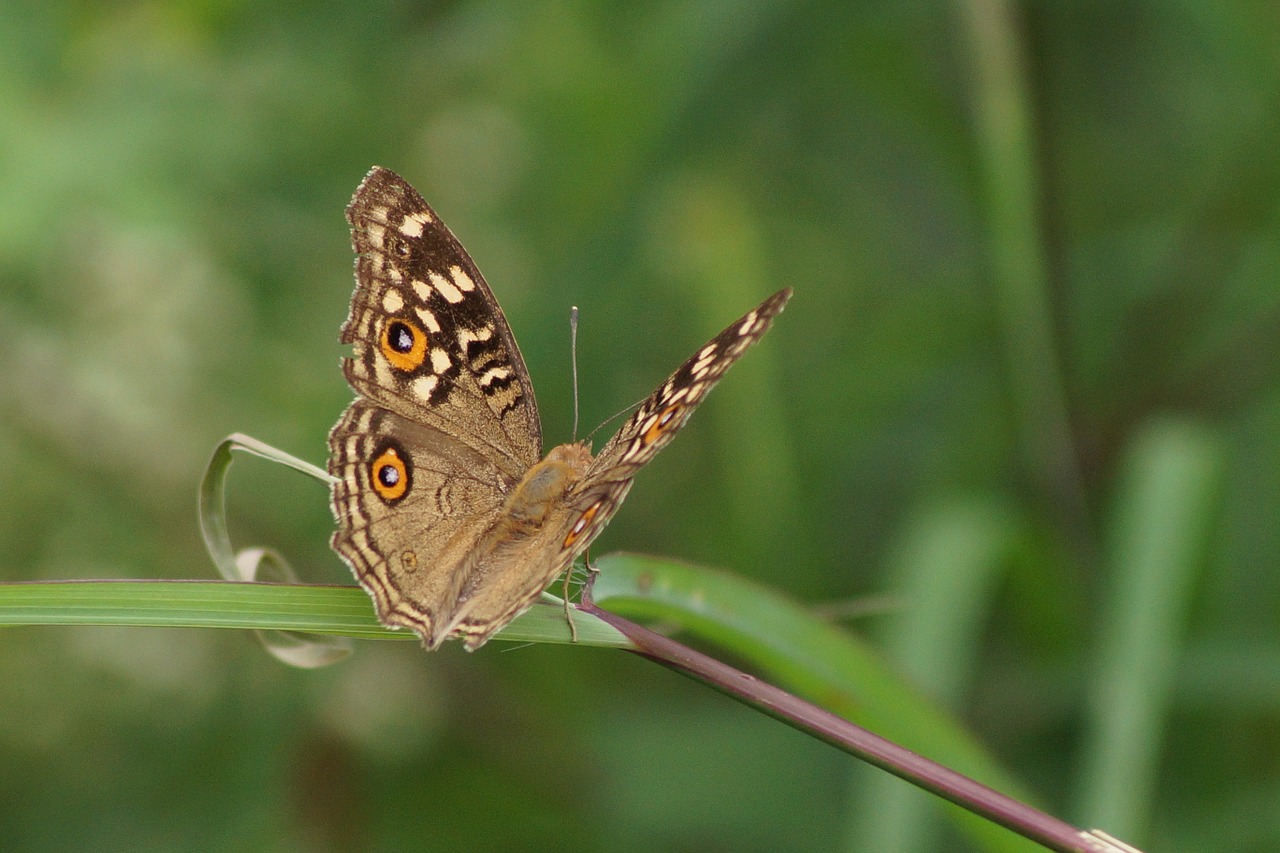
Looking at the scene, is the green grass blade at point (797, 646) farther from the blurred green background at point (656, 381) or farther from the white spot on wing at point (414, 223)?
the blurred green background at point (656, 381)

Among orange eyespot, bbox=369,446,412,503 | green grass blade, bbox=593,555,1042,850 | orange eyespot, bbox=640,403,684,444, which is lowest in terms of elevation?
green grass blade, bbox=593,555,1042,850

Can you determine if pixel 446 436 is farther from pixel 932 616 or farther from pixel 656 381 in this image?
pixel 656 381

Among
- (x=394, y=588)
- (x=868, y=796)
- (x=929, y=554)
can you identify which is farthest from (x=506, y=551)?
(x=929, y=554)

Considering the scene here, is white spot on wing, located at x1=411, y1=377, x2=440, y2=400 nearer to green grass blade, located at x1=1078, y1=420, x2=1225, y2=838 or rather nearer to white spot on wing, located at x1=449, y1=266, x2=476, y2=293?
white spot on wing, located at x1=449, y1=266, x2=476, y2=293

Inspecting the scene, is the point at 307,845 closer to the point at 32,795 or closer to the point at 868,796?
the point at 32,795

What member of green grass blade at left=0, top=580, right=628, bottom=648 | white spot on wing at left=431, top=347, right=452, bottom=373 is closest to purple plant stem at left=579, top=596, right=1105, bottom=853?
green grass blade at left=0, top=580, right=628, bottom=648

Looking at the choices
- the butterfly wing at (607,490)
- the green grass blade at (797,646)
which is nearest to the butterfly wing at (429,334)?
the butterfly wing at (607,490)

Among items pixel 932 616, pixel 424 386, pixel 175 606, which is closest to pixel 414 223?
pixel 424 386
